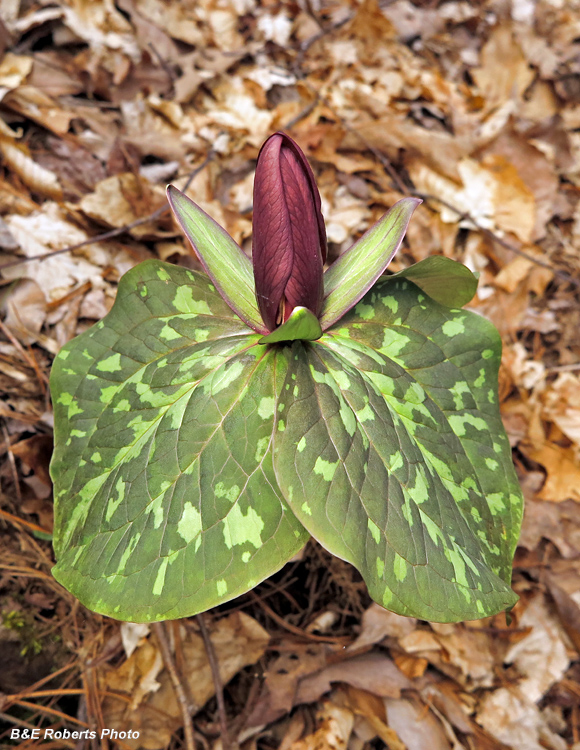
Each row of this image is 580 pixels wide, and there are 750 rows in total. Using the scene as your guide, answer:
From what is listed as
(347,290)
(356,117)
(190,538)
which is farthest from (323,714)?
(356,117)

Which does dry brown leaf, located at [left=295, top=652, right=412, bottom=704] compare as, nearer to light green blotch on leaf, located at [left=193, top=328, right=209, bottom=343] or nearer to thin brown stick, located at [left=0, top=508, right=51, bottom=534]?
thin brown stick, located at [left=0, top=508, right=51, bottom=534]

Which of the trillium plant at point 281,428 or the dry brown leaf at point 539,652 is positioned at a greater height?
the trillium plant at point 281,428

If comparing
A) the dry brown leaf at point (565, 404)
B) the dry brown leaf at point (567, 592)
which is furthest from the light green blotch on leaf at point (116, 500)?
the dry brown leaf at point (565, 404)

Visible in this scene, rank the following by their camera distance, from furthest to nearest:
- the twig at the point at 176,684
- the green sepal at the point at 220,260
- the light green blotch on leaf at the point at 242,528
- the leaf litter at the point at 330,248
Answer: the leaf litter at the point at 330,248 → the twig at the point at 176,684 → the green sepal at the point at 220,260 → the light green blotch on leaf at the point at 242,528

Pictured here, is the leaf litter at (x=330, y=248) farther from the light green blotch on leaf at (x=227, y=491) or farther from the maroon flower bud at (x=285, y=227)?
the maroon flower bud at (x=285, y=227)

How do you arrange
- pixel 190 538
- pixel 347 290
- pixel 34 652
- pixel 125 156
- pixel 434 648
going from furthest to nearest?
pixel 125 156 < pixel 434 648 < pixel 34 652 < pixel 347 290 < pixel 190 538

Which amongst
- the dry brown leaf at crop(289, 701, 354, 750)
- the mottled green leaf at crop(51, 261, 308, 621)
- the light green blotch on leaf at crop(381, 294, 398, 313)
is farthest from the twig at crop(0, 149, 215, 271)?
the dry brown leaf at crop(289, 701, 354, 750)

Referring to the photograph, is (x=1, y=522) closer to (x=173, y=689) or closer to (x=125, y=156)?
(x=173, y=689)

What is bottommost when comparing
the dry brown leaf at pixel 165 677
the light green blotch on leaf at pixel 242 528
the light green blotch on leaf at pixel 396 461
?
the dry brown leaf at pixel 165 677
